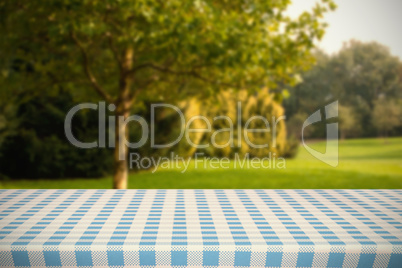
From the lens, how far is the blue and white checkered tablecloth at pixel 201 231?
1.43 metres

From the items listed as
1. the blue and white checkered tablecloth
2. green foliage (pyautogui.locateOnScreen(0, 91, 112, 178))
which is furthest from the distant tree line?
the blue and white checkered tablecloth

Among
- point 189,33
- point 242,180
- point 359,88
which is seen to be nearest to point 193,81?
point 189,33

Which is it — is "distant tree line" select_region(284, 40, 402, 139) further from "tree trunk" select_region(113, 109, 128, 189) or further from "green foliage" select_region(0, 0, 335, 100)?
"tree trunk" select_region(113, 109, 128, 189)

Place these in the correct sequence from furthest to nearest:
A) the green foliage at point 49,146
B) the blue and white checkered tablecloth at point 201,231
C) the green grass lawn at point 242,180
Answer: the green foliage at point 49,146 → the green grass lawn at point 242,180 → the blue and white checkered tablecloth at point 201,231

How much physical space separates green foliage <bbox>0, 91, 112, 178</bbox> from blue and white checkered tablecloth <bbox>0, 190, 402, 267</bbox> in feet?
29.3

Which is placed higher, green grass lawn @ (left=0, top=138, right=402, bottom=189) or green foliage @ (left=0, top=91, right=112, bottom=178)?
green foliage @ (left=0, top=91, right=112, bottom=178)

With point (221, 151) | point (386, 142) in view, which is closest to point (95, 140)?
point (221, 151)

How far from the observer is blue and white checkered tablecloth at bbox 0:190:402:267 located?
1.43m

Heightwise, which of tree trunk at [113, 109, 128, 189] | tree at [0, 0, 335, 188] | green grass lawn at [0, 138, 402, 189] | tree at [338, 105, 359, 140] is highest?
tree at [0, 0, 335, 188]

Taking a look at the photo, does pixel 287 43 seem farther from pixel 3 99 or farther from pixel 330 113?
pixel 330 113

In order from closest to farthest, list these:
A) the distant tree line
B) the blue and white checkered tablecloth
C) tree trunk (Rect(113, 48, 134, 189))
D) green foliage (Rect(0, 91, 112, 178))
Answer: the blue and white checkered tablecloth
tree trunk (Rect(113, 48, 134, 189))
green foliage (Rect(0, 91, 112, 178))
the distant tree line

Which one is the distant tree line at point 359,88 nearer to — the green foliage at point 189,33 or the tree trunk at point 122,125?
the green foliage at point 189,33

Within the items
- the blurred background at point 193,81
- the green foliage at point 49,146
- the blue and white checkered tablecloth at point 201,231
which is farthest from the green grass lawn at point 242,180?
the blue and white checkered tablecloth at point 201,231

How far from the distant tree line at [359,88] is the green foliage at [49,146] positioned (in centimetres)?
1196
